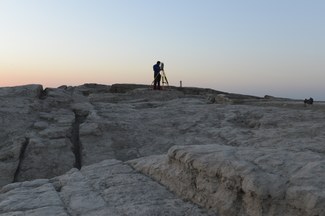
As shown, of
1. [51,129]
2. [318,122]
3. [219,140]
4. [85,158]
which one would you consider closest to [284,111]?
[318,122]

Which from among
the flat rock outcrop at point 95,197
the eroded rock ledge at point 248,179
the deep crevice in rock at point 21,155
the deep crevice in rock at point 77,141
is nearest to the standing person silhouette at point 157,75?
the deep crevice in rock at point 77,141

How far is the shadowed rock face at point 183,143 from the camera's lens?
23.0ft

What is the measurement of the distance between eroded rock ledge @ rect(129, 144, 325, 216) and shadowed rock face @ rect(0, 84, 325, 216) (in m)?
0.02

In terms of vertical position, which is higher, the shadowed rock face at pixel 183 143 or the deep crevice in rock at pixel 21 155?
the shadowed rock face at pixel 183 143

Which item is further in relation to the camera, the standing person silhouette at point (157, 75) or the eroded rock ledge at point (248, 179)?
the standing person silhouette at point (157, 75)

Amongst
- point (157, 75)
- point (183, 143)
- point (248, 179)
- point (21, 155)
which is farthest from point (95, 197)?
point (157, 75)

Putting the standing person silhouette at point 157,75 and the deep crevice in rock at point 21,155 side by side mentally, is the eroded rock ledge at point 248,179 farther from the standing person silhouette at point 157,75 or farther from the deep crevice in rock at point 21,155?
the standing person silhouette at point 157,75

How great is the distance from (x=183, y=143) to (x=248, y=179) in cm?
861

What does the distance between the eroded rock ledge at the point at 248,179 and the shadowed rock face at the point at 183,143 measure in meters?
0.02

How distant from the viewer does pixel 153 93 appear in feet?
94.1

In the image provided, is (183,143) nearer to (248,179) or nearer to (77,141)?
(77,141)

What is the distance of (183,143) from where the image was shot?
1555 centimetres

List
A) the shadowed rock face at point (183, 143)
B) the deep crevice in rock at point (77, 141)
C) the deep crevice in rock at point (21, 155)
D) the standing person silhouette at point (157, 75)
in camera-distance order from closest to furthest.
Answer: the shadowed rock face at point (183, 143) < the deep crevice in rock at point (21, 155) < the deep crevice in rock at point (77, 141) < the standing person silhouette at point (157, 75)

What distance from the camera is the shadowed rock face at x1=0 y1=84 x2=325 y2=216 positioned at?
700 cm
